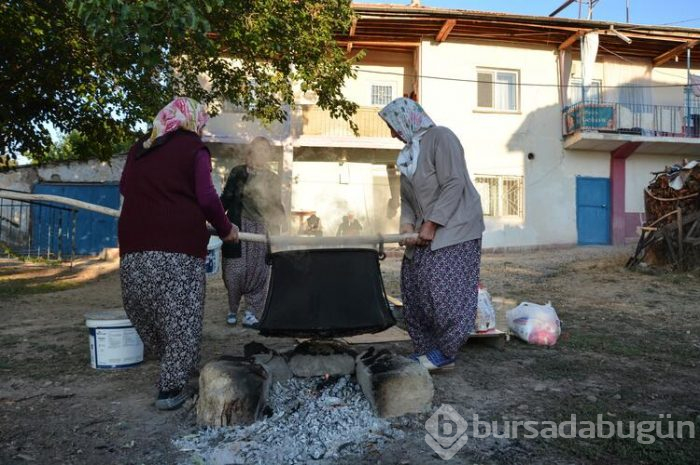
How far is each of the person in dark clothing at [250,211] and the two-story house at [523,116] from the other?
9150 millimetres

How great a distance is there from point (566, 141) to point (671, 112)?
3.80 metres

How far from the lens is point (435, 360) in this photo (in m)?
3.14

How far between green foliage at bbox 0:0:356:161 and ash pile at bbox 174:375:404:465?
3393mm

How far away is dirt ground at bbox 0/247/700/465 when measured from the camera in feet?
7.25

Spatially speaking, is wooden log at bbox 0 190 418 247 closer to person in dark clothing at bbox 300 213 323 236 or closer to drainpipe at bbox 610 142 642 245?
person in dark clothing at bbox 300 213 323 236

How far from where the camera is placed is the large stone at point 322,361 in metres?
2.96

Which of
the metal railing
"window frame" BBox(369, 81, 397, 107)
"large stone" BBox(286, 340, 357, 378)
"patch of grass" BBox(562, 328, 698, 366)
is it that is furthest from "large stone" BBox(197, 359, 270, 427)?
"window frame" BBox(369, 81, 397, 107)

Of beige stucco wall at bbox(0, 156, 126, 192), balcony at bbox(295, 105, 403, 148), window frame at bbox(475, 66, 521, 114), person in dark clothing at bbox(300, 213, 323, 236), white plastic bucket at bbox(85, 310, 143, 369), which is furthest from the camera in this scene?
beige stucco wall at bbox(0, 156, 126, 192)

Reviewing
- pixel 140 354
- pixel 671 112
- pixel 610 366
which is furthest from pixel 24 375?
pixel 671 112

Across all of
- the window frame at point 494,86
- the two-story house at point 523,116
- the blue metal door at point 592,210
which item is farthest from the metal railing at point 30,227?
the blue metal door at point 592,210

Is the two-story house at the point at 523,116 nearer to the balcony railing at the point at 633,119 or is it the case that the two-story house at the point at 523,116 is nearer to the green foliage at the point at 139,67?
the balcony railing at the point at 633,119

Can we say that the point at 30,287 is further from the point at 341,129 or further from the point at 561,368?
the point at 341,129

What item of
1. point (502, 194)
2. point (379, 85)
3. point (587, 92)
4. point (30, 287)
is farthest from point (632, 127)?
point (30, 287)

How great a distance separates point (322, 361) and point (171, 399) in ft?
2.83
